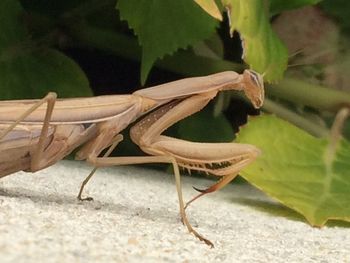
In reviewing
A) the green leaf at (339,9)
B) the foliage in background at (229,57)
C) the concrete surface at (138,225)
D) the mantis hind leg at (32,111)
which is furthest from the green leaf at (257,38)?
the green leaf at (339,9)

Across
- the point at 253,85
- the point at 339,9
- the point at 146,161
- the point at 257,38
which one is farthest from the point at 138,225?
the point at 339,9

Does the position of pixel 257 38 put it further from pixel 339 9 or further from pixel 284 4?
pixel 339 9

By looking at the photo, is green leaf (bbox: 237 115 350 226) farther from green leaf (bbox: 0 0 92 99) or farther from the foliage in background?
green leaf (bbox: 0 0 92 99)

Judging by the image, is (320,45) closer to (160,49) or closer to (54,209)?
(160,49)

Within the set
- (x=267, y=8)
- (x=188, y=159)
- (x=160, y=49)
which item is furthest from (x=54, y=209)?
(x=267, y=8)

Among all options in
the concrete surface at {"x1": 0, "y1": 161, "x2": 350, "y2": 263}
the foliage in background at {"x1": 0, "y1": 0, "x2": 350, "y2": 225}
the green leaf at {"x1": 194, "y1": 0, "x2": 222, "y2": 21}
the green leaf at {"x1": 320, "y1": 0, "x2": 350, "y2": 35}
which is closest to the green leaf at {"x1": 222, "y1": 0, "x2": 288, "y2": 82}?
the foliage in background at {"x1": 0, "y1": 0, "x2": 350, "y2": 225}
